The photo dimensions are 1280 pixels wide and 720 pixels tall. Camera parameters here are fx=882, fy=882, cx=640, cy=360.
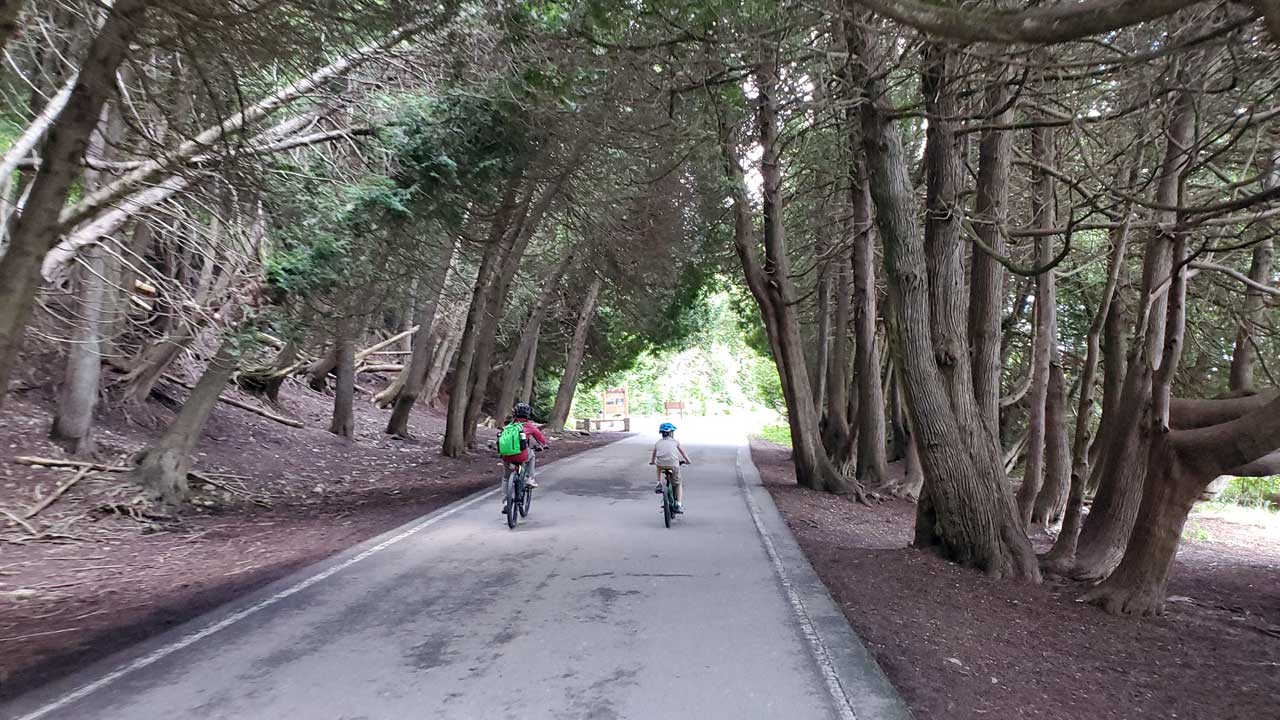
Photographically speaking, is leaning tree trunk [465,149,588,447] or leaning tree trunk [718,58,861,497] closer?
leaning tree trunk [465,149,588,447]

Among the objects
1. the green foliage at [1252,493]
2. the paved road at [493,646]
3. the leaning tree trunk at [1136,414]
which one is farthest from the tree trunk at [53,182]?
the green foliage at [1252,493]

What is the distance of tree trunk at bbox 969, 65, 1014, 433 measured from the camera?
1030cm

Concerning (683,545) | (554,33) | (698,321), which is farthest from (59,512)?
(698,321)

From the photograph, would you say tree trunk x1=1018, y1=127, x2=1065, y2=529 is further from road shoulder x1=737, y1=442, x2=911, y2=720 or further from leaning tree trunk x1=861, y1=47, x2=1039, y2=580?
road shoulder x1=737, y1=442, x2=911, y2=720

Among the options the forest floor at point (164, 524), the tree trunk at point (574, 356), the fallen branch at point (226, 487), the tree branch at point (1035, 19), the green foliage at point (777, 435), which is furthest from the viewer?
the green foliage at point (777, 435)

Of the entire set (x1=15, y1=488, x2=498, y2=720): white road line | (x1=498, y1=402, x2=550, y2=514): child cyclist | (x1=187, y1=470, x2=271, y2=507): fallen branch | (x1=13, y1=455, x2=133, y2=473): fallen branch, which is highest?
(x1=498, y1=402, x2=550, y2=514): child cyclist

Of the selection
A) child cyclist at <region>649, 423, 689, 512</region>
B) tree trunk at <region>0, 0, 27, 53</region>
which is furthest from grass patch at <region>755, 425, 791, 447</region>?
Result: tree trunk at <region>0, 0, 27, 53</region>

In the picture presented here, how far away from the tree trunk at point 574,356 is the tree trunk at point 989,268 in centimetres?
1967

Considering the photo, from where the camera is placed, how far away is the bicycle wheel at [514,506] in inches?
453

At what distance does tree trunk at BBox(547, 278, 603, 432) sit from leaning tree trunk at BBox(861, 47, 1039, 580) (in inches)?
786

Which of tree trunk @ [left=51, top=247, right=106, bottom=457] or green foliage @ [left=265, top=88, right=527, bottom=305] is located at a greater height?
green foliage @ [left=265, top=88, right=527, bottom=305]

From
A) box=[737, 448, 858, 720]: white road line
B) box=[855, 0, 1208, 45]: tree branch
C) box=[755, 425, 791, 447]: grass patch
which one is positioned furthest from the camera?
box=[755, 425, 791, 447]: grass patch

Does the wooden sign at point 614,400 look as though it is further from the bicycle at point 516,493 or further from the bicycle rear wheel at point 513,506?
the bicycle rear wheel at point 513,506

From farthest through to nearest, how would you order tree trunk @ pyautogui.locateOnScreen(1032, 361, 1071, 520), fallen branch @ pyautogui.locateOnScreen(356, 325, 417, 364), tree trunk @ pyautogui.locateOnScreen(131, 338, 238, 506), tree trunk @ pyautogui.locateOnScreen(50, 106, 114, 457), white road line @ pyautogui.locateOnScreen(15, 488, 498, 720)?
fallen branch @ pyautogui.locateOnScreen(356, 325, 417, 364)
tree trunk @ pyautogui.locateOnScreen(1032, 361, 1071, 520)
tree trunk @ pyautogui.locateOnScreen(50, 106, 114, 457)
tree trunk @ pyautogui.locateOnScreen(131, 338, 238, 506)
white road line @ pyautogui.locateOnScreen(15, 488, 498, 720)
